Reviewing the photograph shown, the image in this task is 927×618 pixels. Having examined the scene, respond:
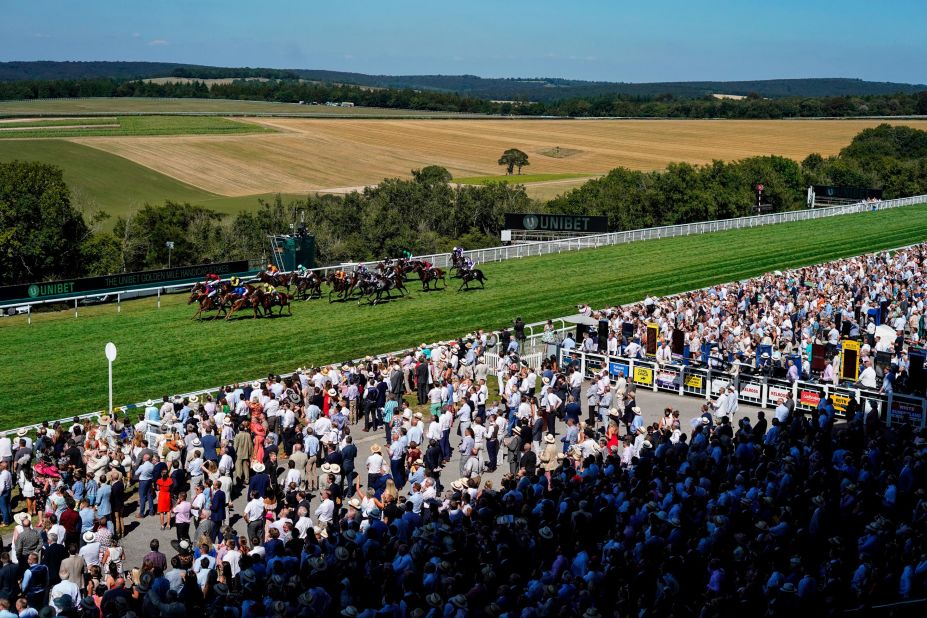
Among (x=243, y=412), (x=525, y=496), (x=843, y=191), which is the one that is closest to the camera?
(x=525, y=496)

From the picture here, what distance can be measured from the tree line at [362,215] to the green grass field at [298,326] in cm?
1271

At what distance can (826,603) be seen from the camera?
364 inches

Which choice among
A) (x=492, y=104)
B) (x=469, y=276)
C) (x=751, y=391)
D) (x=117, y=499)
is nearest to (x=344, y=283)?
(x=469, y=276)

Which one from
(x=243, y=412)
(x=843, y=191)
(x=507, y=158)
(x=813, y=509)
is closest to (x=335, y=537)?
(x=813, y=509)

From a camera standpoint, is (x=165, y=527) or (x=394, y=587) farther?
(x=165, y=527)

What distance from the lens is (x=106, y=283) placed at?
34.9 m

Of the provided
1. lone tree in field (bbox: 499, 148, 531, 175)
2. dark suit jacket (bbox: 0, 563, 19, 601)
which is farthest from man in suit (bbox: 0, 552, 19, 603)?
lone tree in field (bbox: 499, 148, 531, 175)

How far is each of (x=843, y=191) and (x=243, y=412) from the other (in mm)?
57746

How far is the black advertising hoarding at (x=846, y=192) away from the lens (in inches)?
2632

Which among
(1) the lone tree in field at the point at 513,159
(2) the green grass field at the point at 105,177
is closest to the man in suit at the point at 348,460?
(2) the green grass field at the point at 105,177

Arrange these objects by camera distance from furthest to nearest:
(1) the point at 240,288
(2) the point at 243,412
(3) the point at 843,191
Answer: (3) the point at 843,191 < (1) the point at 240,288 < (2) the point at 243,412

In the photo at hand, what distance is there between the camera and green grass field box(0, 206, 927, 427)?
24.4 m

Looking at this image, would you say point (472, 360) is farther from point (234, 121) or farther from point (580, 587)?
point (234, 121)

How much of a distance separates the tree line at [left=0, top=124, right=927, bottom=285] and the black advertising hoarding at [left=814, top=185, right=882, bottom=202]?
1.98 meters
